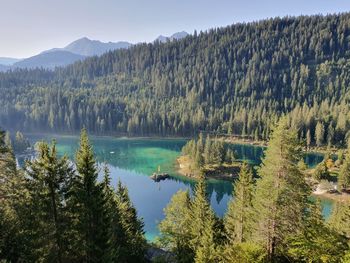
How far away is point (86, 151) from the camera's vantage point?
25797 mm

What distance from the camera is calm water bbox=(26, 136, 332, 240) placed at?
87.4 metres

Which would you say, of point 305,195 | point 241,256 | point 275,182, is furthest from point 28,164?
point 305,195

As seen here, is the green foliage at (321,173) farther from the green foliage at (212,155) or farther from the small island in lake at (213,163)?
the green foliage at (212,155)

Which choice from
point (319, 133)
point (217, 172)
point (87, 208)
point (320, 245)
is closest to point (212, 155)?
point (217, 172)

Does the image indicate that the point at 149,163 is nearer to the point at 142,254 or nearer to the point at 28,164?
the point at 142,254

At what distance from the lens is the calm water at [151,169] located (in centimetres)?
8744

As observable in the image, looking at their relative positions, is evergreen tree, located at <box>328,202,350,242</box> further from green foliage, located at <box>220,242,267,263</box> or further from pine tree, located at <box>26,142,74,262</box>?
pine tree, located at <box>26,142,74,262</box>

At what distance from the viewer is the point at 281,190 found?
23.4m

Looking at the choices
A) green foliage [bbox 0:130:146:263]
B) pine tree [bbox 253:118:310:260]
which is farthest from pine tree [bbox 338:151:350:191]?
green foliage [bbox 0:130:146:263]

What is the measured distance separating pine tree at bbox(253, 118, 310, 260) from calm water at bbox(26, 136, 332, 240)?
46.5 meters

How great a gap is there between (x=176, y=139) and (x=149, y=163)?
58.4m

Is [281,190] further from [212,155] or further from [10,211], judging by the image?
[212,155]

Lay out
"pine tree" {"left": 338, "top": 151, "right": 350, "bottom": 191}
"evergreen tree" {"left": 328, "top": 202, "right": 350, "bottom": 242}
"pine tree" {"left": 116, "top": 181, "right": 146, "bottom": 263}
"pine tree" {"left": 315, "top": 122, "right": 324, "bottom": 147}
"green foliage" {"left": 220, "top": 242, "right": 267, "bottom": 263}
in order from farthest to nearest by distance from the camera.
Answer: "pine tree" {"left": 315, "top": 122, "right": 324, "bottom": 147}
"pine tree" {"left": 338, "top": 151, "right": 350, "bottom": 191}
"pine tree" {"left": 116, "top": 181, "right": 146, "bottom": 263}
"evergreen tree" {"left": 328, "top": 202, "right": 350, "bottom": 242}
"green foliage" {"left": 220, "top": 242, "right": 267, "bottom": 263}

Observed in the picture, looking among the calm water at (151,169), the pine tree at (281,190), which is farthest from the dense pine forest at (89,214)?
the calm water at (151,169)
